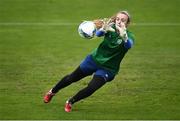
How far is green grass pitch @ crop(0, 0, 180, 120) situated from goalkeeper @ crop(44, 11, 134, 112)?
20.5 inches

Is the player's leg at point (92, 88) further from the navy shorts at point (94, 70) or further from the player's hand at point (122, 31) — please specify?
the player's hand at point (122, 31)

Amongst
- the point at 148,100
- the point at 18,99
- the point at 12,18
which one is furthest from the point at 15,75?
the point at 12,18

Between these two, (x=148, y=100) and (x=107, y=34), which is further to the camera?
(x=148, y=100)

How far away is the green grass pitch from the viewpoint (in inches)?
503

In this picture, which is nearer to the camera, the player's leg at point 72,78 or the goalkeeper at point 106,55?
the goalkeeper at point 106,55

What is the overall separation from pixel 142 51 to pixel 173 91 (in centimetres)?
330

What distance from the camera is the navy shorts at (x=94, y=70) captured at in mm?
12227

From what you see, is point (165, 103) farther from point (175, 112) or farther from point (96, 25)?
point (96, 25)

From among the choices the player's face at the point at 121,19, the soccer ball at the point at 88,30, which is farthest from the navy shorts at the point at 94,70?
the player's face at the point at 121,19

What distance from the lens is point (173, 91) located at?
13.9 meters

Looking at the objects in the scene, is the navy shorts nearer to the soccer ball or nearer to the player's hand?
the soccer ball

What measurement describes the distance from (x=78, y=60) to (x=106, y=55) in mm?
4046

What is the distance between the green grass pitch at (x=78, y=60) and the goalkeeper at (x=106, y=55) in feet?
1.71

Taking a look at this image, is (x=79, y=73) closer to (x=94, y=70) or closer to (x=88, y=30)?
(x=94, y=70)
